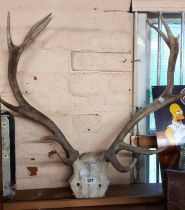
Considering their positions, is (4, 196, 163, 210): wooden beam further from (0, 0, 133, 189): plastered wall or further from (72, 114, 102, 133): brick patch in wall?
(72, 114, 102, 133): brick patch in wall

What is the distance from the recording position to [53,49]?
1.58 metres

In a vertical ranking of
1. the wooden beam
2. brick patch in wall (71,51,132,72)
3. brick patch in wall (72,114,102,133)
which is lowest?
the wooden beam

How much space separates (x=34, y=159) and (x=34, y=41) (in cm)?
59

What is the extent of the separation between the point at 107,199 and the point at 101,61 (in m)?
0.67

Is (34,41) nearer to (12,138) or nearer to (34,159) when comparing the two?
(12,138)

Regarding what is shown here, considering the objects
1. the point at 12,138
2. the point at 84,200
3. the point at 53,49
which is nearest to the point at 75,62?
the point at 53,49

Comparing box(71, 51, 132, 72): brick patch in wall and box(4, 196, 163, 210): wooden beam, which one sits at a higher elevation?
box(71, 51, 132, 72): brick patch in wall

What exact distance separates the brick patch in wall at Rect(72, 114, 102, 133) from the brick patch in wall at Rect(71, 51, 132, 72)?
9.4 inches

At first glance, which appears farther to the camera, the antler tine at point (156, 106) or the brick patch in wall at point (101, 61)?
the brick patch in wall at point (101, 61)

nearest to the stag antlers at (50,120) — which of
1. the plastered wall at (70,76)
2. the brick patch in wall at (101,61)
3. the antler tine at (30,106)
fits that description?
the antler tine at (30,106)

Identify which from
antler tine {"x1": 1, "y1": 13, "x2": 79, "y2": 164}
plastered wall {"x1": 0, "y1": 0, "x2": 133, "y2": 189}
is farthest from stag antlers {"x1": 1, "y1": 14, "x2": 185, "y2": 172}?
plastered wall {"x1": 0, "y1": 0, "x2": 133, "y2": 189}

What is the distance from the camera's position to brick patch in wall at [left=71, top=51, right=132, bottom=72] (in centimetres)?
160

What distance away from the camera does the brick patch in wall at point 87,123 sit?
1616mm

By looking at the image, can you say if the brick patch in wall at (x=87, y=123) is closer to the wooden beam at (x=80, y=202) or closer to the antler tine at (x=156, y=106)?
the antler tine at (x=156, y=106)
